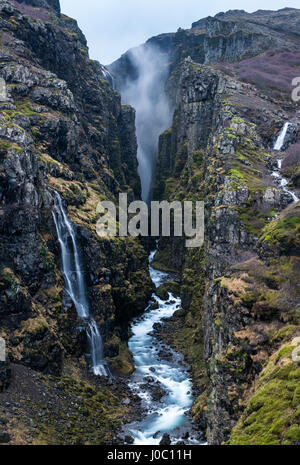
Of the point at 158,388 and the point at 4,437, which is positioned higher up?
the point at 4,437

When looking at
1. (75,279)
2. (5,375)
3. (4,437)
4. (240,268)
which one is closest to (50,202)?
(75,279)

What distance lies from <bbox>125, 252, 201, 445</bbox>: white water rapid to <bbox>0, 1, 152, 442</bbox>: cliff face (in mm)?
2729

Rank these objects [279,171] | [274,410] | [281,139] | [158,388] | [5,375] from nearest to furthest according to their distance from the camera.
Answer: [274,410] → [5,375] → [158,388] → [279,171] → [281,139]

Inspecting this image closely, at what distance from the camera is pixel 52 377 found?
37.2 meters

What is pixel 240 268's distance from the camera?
34.5 metres

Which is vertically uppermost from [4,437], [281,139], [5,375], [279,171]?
[281,139]

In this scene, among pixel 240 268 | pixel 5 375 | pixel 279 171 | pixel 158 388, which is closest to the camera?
pixel 5 375

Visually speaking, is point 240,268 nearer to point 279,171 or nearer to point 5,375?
point 5,375

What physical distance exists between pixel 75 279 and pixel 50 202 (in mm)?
11068

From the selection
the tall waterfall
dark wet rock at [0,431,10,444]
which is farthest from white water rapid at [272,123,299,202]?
dark wet rock at [0,431,10,444]

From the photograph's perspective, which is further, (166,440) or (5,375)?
(166,440)

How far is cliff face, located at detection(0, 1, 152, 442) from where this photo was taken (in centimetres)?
3944

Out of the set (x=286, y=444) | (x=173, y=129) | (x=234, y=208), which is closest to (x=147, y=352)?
(x=234, y=208)

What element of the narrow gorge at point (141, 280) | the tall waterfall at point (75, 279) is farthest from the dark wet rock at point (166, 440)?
the tall waterfall at point (75, 279)
